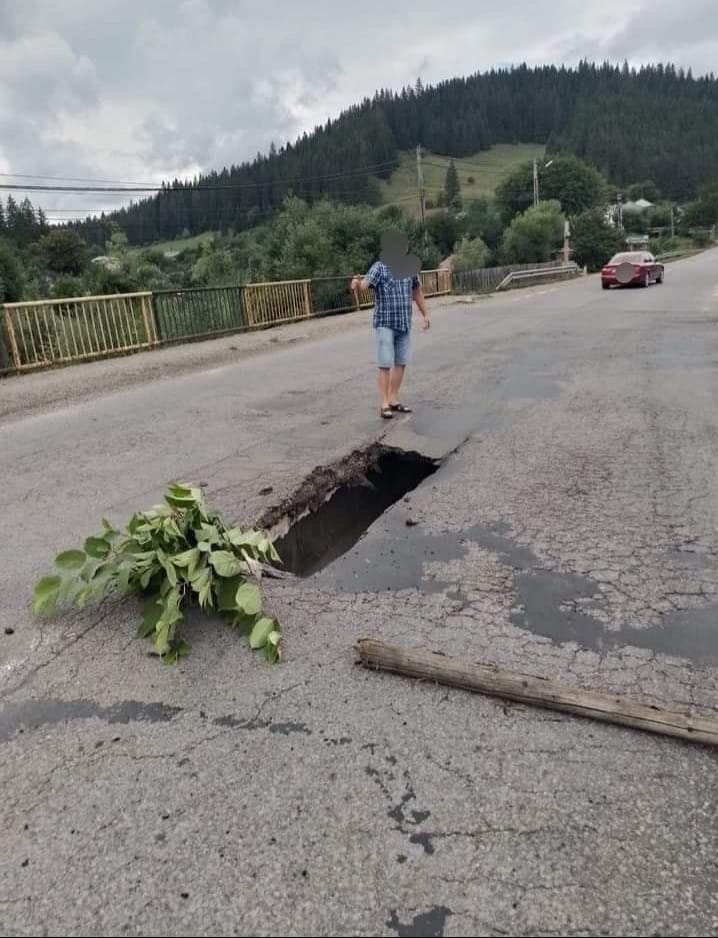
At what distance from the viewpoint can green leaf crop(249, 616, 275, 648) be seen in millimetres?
2840

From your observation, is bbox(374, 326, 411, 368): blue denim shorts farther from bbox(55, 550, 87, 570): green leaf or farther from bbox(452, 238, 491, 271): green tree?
bbox(452, 238, 491, 271): green tree

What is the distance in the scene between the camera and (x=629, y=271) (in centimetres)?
2716

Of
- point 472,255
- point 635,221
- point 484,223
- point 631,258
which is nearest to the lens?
point 631,258

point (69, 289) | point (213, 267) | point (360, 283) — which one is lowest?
point (360, 283)

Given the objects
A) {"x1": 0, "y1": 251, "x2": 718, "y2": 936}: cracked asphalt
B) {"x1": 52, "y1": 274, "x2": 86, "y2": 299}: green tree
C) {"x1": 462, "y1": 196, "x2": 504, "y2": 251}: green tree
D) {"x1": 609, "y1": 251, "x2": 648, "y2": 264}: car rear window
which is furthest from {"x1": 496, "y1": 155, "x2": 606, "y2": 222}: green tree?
{"x1": 0, "y1": 251, "x2": 718, "y2": 936}: cracked asphalt

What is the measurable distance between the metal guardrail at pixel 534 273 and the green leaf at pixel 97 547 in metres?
34.2

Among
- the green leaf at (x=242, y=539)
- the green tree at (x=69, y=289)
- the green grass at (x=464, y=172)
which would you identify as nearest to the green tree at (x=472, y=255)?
the green tree at (x=69, y=289)

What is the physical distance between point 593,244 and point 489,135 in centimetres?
9816

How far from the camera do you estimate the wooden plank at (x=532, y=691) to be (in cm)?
225

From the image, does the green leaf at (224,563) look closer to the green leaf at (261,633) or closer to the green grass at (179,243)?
the green leaf at (261,633)

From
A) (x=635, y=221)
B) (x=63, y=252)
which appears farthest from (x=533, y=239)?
(x=635, y=221)

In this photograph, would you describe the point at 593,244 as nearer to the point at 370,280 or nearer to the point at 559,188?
the point at 559,188

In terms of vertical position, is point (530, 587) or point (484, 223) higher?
point (484, 223)

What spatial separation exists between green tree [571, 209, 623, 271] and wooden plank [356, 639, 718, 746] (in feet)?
217
